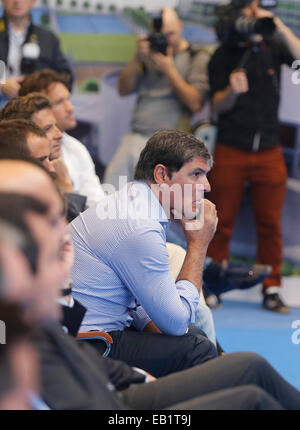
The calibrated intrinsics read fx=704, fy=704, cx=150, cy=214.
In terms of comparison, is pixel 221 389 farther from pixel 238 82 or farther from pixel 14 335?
pixel 238 82

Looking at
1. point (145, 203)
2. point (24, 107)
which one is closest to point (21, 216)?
point (145, 203)

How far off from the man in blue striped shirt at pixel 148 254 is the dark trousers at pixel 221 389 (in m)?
0.28

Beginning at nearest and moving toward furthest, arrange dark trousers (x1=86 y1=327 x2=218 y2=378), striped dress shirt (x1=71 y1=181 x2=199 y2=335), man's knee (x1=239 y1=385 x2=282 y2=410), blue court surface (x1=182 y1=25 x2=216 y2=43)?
man's knee (x1=239 y1=385 x2=282 y2=410) → striped dress shirt (x1=71 y1=181 x2=199 y2=335) → dark trousers (x1=86 y1=327 x2=218 y2=378) → blue court surface (x1=182 y1=25 x2=216 y2=43)

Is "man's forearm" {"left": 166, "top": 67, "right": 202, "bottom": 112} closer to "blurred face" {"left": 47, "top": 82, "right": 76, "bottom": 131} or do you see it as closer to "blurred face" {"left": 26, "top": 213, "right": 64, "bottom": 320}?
"blurred face" {"left": 47, "top": 82, "right": 76, "bottom": 131}

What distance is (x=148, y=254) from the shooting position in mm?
2025

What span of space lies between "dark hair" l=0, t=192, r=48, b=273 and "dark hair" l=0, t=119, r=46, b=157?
118cm

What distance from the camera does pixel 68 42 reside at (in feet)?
14.5

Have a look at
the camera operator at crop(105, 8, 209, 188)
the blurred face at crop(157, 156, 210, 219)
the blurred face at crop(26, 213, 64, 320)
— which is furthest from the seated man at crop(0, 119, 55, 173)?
the camera operator at crop(105, 8, 209, 188)

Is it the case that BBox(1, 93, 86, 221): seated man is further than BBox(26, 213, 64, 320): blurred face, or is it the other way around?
BBox(1, 93, 86, 221): seated man

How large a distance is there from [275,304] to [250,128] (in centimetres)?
99

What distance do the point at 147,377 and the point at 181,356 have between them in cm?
30

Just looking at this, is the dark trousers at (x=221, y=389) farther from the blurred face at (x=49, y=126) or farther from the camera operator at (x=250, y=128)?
the camera operator at (x=250, y=128)

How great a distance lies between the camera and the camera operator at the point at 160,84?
396 centimetres

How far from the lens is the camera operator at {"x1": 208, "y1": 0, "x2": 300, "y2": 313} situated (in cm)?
383
